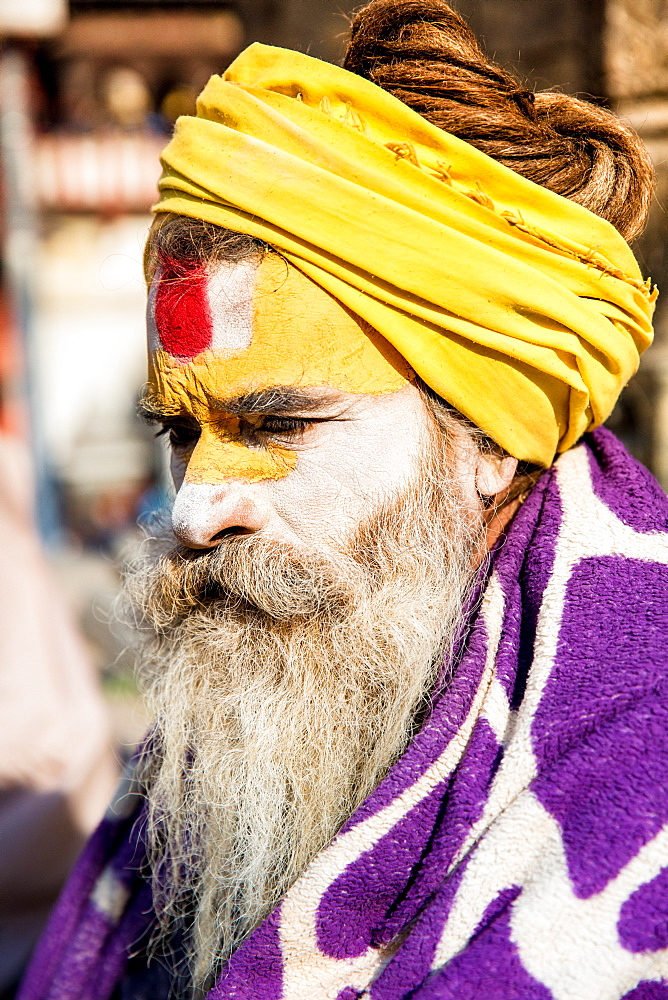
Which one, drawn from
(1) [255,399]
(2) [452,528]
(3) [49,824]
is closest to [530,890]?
(2) [452,528]

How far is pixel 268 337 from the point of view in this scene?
4.33 ft

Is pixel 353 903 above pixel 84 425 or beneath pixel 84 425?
above

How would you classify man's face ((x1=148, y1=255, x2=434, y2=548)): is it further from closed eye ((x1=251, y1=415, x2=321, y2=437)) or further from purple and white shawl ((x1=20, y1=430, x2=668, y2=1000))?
purple and white shawl ((x1=20, y1=430, x2=668, y2=1000))

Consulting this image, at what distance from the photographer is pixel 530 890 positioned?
102 centimetres

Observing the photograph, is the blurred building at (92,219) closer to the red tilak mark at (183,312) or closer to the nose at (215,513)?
the red tilak mark at (183,312)

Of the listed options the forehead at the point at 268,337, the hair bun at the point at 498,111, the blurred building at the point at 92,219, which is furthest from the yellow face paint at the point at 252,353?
the blurred building at the point at 92,219

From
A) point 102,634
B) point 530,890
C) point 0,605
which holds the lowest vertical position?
point 102,634

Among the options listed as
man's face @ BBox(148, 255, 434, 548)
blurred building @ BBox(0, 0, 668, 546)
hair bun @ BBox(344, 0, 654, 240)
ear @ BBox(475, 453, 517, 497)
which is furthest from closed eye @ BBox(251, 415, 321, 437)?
blurred building @ BBox(0, 0, 668, 546)

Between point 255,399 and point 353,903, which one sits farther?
point 255,399

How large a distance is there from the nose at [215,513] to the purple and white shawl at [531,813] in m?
0.39

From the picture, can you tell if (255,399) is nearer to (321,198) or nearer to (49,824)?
(321,198)

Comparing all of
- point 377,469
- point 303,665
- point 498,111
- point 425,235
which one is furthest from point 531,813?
point 498,111

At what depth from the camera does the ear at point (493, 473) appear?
4.74 feet

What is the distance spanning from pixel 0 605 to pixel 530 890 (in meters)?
2.20
